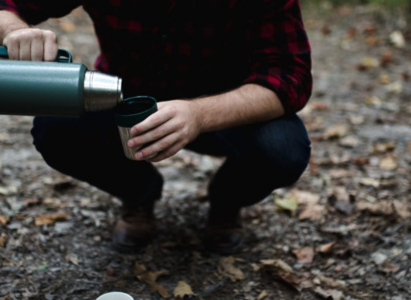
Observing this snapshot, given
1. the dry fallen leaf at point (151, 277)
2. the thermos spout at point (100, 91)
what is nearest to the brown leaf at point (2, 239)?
the dry fallen leaf at point (151, 277)

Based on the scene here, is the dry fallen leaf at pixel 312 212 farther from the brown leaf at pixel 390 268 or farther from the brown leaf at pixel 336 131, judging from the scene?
the brown leaf at pixel 336 131

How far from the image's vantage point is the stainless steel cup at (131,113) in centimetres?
150

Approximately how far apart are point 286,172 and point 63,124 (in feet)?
2.75

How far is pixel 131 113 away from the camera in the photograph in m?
1.58

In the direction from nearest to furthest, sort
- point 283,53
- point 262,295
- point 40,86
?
1. point 40,86
2. point 283,53
3. point 262,295

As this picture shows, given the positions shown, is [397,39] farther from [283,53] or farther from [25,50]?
[25,50]

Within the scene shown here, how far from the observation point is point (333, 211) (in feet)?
8.49

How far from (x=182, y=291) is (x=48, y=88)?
1.00 metres

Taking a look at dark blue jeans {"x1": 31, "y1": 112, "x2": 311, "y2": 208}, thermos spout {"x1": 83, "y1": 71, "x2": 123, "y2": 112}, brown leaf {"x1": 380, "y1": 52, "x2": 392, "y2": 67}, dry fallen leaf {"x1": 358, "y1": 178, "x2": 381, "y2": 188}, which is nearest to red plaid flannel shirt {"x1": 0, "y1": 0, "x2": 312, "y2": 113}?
dark blue jeans {"x1": 31, "y1": 112, "x2": 311, "y2": 208}

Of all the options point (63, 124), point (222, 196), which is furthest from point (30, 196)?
point (222, 196)

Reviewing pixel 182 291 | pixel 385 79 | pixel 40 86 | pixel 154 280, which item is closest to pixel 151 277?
pixel 154 280

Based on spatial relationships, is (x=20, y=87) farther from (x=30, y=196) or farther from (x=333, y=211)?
(x=333, y=211)

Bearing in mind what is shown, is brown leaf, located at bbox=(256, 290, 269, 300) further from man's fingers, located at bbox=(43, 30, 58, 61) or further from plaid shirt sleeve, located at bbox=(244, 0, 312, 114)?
man's fingers, located at bbox=(43, 30, 58, 61)

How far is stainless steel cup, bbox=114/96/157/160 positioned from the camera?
4.91 ft
